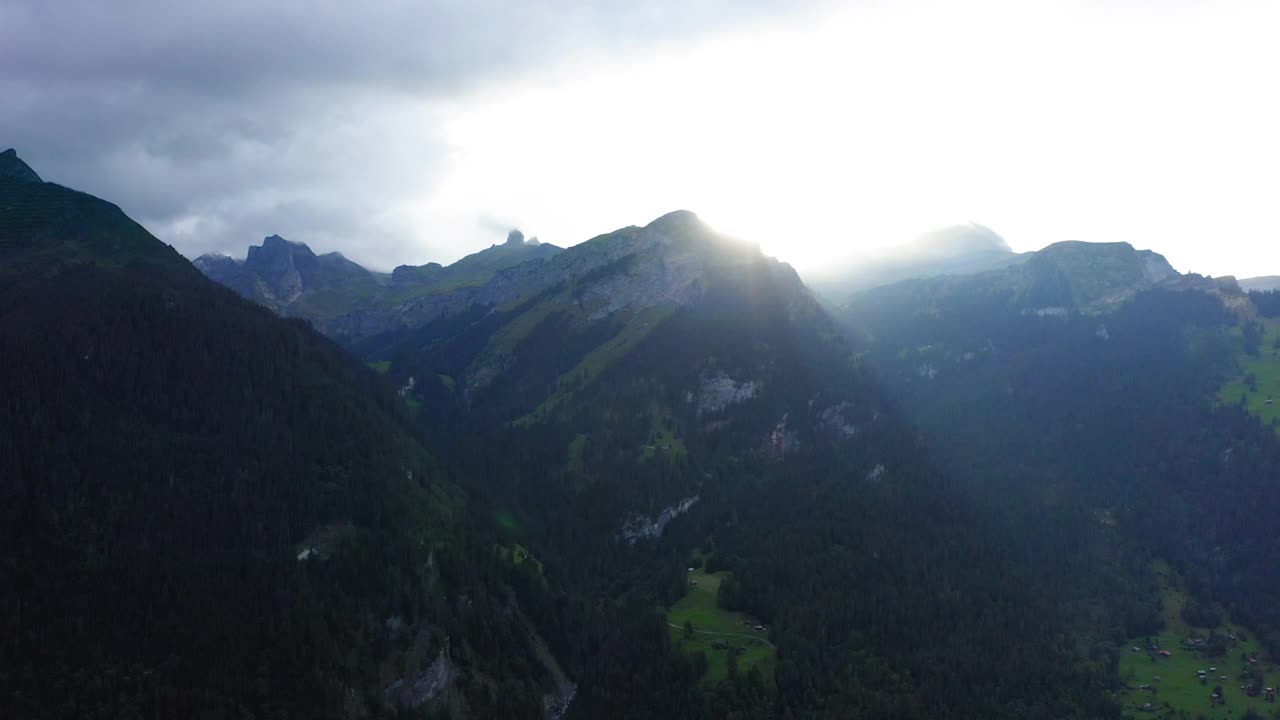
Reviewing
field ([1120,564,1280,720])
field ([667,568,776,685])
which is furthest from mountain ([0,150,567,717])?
field ([1120,564,1280,720])

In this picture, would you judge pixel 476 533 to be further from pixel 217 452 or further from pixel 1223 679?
pixel 1223 679

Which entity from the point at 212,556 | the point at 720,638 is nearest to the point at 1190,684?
the point at 720,638

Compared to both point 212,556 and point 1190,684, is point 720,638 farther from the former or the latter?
point 1190,684

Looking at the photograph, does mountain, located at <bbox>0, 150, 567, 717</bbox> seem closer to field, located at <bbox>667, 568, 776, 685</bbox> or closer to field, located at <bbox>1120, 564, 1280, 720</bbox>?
field, located at <bbox>667, 568, 776, 685</bbox>

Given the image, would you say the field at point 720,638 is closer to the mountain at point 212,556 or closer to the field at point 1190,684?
the mountain at point 212,556

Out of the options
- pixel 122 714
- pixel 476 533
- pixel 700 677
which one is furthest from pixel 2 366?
pixel 700 677

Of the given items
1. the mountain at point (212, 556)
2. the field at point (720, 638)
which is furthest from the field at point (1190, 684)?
the mountain at point (212, 556)
